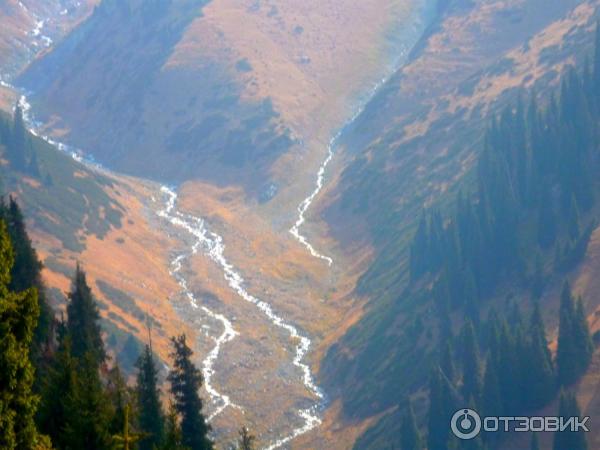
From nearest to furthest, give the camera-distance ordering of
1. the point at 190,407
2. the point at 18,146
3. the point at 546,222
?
the point at 190,407
the point at 546,222
the point at 18,146

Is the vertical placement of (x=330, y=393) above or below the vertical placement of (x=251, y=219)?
below

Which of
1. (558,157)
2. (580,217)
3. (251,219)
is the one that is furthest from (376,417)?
(251,219)

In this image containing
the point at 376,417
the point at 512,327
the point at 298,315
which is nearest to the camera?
the point at 512,327

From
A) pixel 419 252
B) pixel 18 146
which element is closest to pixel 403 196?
pixel 419 252

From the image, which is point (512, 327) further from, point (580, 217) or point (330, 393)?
point (330, 393)

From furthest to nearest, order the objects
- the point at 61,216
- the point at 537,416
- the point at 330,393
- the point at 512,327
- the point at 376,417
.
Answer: the point at 61,216 → the point at 330,393 → the point at 376,417 → the point at 512,327 → the point at 537,416

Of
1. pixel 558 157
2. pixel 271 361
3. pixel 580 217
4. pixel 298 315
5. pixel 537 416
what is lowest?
pixel 537 416

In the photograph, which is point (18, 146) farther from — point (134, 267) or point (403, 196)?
point (403, 196)

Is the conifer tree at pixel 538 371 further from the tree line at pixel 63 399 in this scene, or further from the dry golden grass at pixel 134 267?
the tree line at pixel 63 399
